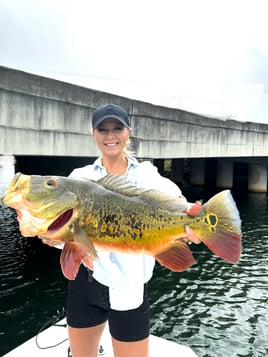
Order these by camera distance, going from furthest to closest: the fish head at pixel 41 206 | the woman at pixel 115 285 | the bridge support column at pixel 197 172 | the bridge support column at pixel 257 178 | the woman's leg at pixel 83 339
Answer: the bridge support column at pixel 197 172, the bridge support column at pixel 257 178, the woman's leg at pixel 83 339, the woman at pixel 115 285, the fish head at pixel 41 206

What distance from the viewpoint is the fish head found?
2.28 meters

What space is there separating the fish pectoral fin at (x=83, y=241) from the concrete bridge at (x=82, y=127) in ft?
23.6

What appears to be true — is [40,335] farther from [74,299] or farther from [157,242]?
[157,242]

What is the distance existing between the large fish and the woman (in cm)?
38

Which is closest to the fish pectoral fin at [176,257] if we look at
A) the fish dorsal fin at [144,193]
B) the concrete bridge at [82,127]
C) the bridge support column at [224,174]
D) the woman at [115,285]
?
the fish dorsal fin at [144,193]

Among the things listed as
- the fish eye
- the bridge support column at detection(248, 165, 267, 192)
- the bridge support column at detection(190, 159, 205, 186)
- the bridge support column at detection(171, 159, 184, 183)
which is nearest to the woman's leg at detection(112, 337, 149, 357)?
the fish eye

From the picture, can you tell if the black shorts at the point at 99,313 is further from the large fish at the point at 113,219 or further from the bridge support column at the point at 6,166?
the bridge support column at the point at 6,166

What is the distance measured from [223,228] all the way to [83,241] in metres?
0.96

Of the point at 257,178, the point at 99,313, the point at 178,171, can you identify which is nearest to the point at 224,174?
the point at 257,178

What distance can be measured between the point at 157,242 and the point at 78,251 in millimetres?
571

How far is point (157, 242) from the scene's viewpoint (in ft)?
8.30

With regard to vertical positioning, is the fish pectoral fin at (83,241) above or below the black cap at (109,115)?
below

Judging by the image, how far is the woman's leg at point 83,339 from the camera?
3.17m

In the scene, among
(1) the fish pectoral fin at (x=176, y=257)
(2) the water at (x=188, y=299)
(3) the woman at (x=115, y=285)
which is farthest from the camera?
(2) the water at (x=188, y=299)
